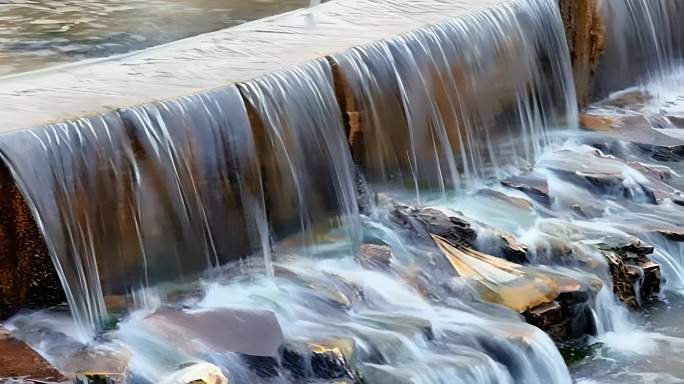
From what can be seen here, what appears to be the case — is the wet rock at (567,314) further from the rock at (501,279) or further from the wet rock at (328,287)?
the wet rock at (328,287)

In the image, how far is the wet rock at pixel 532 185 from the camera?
25.8ft

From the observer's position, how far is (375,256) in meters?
6.62

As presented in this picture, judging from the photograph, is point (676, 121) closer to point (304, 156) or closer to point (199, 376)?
point (304, 156)

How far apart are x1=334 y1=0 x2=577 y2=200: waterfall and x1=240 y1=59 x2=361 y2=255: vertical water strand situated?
23cm

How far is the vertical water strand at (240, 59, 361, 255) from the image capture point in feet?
21.4

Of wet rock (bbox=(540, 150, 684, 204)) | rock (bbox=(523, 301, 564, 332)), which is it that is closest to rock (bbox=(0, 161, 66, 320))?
rock (bbox=(523, 301, 564, 332))

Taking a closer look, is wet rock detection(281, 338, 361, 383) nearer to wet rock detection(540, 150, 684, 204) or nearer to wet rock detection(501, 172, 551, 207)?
wet rock detection(501, 172, 551, 207)

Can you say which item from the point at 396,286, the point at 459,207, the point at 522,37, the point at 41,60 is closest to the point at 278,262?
the point at 396,286

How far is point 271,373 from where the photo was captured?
5.39 metres

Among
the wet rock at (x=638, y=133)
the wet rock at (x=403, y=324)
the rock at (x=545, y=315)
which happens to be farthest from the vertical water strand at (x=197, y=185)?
the wet rock at (x=638, y=133)

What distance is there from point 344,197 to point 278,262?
697mm

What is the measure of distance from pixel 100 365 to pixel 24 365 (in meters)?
0.36

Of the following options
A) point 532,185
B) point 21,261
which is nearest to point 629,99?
point 532,185

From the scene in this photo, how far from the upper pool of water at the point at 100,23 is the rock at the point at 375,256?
7.30 feet
